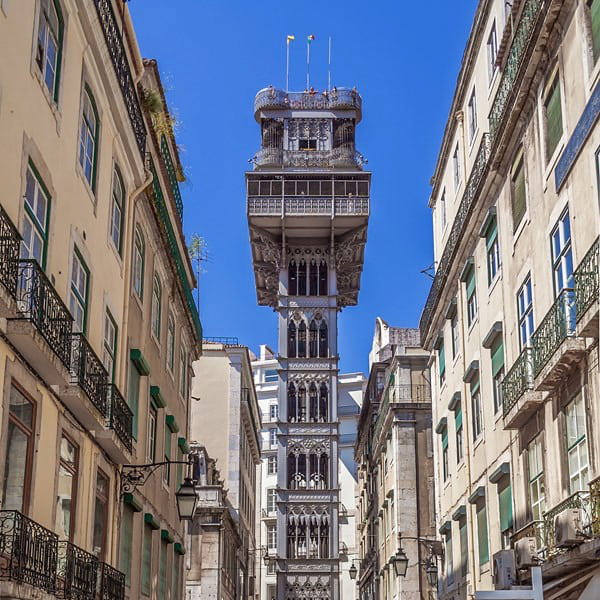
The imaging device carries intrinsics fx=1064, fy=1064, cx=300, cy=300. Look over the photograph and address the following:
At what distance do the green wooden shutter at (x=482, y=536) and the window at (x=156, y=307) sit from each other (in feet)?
26.5

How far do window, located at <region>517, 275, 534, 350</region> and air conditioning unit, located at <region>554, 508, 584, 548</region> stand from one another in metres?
5.74

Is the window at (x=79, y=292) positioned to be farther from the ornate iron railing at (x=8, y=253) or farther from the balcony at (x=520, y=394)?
the balcony at (x=520, y=394)

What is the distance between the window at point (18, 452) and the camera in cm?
1180

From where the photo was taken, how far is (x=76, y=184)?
15031 mm

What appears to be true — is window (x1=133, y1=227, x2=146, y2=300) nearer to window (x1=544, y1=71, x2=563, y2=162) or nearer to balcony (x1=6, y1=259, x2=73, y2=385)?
balcony (x1=6, y1=259, x2=73, y2=385)

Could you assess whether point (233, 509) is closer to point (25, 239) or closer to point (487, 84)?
point (487, 84)

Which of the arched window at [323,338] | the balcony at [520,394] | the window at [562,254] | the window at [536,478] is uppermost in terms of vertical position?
the arched window at [323,338]

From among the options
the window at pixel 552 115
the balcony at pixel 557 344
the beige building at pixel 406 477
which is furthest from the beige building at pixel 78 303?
the beige building at pixel 406 477

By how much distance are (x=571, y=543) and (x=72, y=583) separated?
20.5 feet

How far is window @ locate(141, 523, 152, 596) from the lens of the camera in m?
21.5

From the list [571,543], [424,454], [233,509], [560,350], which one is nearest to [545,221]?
[560,350]

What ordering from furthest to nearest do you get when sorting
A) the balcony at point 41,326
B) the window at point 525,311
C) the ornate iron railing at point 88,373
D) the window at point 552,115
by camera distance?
the window at point 525,311, the window at point 552,115, the ornate iron railing at point 88,373, the balcony at point 41,326

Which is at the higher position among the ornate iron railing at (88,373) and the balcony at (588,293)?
the balcony at (588,293)

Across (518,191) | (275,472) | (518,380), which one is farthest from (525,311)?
(275,472)
